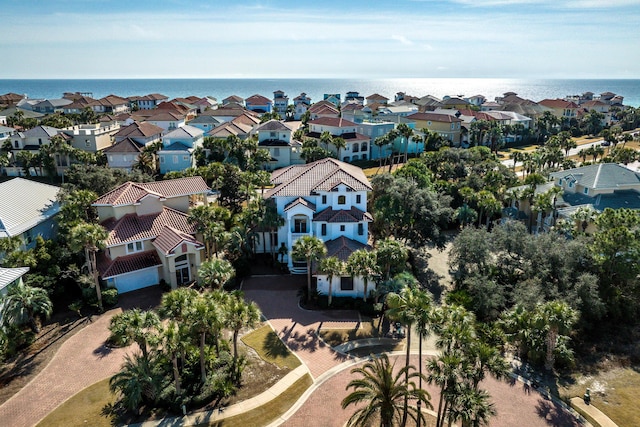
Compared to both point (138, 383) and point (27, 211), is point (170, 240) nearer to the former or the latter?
point (27, 211)

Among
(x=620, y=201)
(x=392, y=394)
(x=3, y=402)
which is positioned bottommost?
(x=3, y=402)

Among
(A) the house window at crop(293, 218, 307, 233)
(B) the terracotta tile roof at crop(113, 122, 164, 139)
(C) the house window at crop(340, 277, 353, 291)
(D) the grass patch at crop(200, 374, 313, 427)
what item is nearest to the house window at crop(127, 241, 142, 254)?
(A) the house window at crop(293, 218, 307, 233)

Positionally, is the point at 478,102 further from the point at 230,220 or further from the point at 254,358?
the point at 254,358

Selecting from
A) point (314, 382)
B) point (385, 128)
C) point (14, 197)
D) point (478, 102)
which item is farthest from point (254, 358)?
point (478, 102)

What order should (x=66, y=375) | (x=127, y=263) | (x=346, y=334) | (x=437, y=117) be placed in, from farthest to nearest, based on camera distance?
(x=437, y=117) < (x=127, y=263) < (x=346, y=334) < (x=66, y=375)

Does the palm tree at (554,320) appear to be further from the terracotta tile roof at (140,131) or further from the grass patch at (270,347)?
the terracotta tile roof at (140,131)

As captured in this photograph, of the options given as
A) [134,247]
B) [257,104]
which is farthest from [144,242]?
[257,104]

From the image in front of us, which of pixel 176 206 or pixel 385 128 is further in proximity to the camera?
pixel 385 128
